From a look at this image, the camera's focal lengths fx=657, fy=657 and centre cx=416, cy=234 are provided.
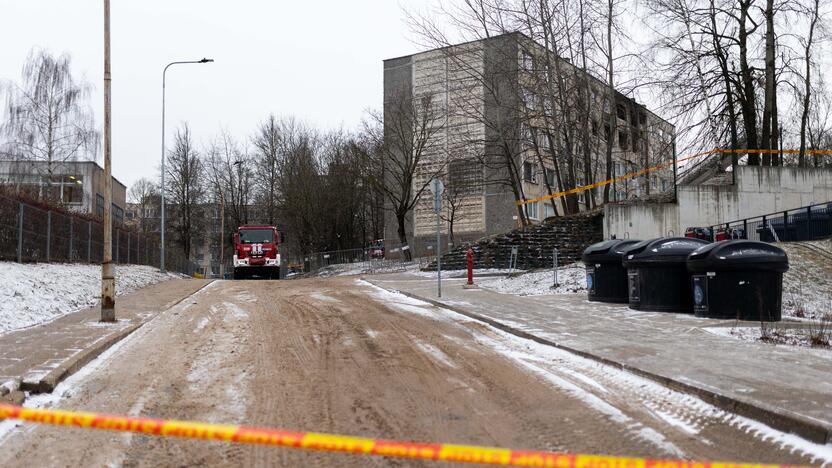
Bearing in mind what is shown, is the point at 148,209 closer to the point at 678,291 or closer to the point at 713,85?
the point at 713,85

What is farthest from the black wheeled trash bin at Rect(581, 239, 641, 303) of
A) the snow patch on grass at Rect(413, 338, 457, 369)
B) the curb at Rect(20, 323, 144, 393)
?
the curb at Rect(20, 323, 144, 393)

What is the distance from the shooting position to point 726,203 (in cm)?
2614

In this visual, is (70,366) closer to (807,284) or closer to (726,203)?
(807,284)

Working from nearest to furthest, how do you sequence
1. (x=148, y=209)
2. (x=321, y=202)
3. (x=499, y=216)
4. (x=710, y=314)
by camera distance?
(x=710, y=314) → (x=499, y=216) → (x=321, y=202) → (x=148, y=209)

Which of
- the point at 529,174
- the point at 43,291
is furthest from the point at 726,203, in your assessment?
the point at 529,174

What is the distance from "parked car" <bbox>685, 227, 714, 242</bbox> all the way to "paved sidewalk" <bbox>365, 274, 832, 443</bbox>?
1102 cm

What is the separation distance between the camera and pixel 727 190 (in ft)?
85.9

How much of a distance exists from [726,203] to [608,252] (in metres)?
13.4

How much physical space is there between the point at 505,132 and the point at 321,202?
94.9ft

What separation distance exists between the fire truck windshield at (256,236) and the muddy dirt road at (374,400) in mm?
25463

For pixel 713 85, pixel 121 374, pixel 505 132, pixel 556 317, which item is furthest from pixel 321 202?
pixel 121 374

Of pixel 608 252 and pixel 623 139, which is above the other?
pixel 623 139

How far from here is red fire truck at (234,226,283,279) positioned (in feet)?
117

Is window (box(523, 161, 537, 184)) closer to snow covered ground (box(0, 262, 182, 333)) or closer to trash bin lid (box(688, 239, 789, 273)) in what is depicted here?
snow covered ground (box(0, 262, 182, 333))
